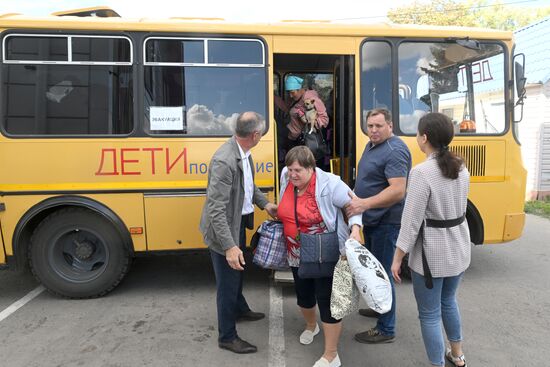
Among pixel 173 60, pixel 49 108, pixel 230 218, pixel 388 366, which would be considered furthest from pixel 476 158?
pixel 49 108

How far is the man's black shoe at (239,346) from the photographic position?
10.7 ft

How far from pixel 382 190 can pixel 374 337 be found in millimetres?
1198

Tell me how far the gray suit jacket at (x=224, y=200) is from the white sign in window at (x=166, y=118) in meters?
1.30

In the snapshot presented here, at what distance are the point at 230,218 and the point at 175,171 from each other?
1.31 meters

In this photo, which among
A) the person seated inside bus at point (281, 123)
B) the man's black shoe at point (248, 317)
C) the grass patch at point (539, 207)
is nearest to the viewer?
the man's black shoe at point (248, 317)

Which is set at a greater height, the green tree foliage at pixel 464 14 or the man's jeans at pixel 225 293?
the green tree foliage at pixel 464 14

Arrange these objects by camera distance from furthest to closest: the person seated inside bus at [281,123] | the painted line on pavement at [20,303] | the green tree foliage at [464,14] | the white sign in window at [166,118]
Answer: the green tree foliage at [464,14] → the person seated inside bus at [281,123] → the white sign in window at [166,118] → the painted line on pavement at [20,303]

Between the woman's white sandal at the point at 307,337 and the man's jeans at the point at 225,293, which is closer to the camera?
the man's jeans at the point at 225,293

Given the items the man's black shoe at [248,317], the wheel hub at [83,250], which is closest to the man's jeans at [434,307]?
the man's black shoe at [248,317]

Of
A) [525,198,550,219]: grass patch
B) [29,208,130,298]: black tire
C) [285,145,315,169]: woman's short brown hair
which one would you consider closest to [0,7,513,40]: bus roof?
[29,208,130,298]: black tire

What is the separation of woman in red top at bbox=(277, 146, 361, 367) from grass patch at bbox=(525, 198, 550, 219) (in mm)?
7748

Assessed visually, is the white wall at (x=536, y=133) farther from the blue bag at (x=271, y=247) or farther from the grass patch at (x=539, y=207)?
the blue bag at (x=271, y=247)

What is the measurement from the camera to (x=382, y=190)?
125 inches

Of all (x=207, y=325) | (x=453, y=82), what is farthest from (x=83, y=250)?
(x=453, y=82)
